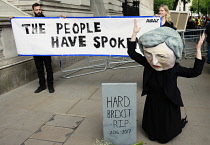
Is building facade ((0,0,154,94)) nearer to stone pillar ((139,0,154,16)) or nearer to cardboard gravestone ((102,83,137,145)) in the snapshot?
cardboard gravestone ((102,83,137,145))

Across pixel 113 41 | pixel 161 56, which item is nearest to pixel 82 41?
pixel 113 41

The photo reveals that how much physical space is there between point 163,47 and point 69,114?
227 centimetres

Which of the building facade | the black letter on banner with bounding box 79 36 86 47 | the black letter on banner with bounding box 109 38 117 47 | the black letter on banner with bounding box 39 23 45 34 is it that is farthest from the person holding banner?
the building facade

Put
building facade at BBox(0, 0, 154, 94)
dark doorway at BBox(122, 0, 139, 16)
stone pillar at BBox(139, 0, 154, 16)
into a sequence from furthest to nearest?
stone pillar at BBox(139, 0, 154, 16), dark doorway at BBox(122, 0, 139, 16), building facade at BBox(0, 0, 154, 94)

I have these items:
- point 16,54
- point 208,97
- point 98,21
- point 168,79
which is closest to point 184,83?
point 208,97

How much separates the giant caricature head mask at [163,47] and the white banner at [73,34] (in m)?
2.57

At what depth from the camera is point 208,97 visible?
16.2 feet

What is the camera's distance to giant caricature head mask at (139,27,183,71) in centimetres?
275

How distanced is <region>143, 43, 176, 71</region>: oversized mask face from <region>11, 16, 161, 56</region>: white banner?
2.54m

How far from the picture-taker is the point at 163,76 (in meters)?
3.03

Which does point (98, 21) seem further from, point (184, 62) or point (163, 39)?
point (184, 62)

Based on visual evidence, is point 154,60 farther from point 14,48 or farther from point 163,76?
point 14,48

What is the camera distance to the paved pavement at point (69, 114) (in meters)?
3.39

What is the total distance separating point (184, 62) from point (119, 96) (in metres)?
6.51
